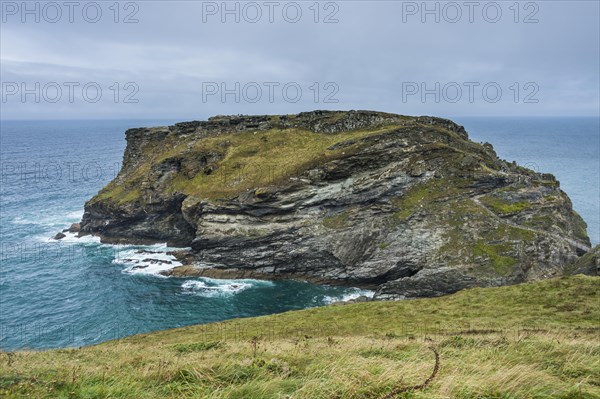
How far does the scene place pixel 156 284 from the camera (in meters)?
63.3

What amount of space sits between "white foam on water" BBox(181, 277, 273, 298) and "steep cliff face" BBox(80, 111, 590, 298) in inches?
81.2

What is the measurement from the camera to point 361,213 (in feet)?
218

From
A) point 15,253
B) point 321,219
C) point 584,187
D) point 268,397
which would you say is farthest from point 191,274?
point 584,187

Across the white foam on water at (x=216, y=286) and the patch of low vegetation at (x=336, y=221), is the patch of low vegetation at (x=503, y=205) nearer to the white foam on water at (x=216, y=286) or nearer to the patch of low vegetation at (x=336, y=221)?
the patch of low vegetation at (x=336, y=221)

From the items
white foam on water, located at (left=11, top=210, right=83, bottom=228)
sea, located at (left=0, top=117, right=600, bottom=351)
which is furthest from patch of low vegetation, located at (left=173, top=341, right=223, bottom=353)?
white foam on water, located at (left=11, top=210, right=83, bottom=228)

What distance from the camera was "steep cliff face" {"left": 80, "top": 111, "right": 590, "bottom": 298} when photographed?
2269 inches

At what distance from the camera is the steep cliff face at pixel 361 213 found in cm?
5762

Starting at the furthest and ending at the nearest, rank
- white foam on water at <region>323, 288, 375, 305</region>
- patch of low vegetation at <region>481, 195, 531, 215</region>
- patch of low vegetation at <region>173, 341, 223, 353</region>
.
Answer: patch of low vegetation at <region>481, 195, 531, 215</region>
white foam on water at <region>323, 288, 375, 305</region>
patch of low vegetation at <region>173, 341, 223, 353</region>

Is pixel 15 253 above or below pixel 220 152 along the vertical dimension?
below

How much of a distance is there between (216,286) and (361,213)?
27204mm

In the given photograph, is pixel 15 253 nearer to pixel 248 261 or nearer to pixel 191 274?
pixel 191 274

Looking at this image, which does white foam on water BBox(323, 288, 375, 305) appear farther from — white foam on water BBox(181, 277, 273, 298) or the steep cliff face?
Result: white foam on water BBox(181, 277, 273, 298)

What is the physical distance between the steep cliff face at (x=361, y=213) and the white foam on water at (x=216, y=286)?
6.76 ft

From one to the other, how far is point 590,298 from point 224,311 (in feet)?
140
